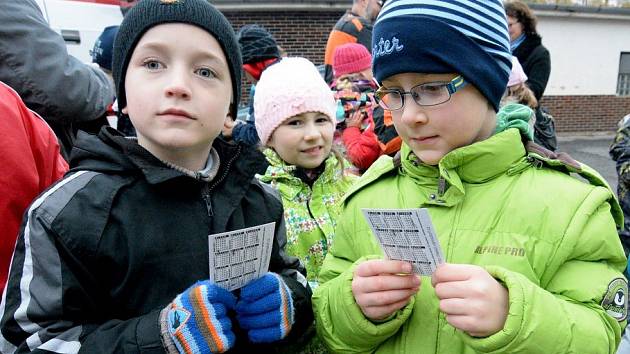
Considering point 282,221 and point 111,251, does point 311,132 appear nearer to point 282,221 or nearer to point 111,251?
point 282,221

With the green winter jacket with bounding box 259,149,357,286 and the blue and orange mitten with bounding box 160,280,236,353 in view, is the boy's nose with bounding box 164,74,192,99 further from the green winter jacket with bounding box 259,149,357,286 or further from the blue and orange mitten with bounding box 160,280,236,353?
the green winter jacket with bounding box 259,149,357,286

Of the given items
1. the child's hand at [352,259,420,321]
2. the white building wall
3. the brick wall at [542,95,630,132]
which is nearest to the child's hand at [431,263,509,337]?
the child's hand at [352,259,420,321]

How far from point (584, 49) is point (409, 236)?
15505 millimetres

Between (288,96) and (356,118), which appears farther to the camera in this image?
(356,118)

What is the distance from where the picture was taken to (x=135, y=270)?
1.42m

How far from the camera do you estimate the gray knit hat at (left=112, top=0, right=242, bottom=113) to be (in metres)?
1.52

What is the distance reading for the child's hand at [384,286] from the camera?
135 centimetres

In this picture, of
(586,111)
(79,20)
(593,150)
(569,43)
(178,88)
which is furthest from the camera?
(586,111)

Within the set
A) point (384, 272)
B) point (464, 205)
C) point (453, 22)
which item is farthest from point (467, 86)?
point (384, 272)

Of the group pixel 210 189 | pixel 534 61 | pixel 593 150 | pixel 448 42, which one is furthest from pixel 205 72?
pixel 593 150

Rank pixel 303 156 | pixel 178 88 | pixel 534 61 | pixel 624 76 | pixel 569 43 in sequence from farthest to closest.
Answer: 1. pixel 624 76
2. pixel 569 43
3. pixel 534 61
4. pixel 303 156
5. pixel 178 88

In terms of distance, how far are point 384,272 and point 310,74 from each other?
156 centimetres

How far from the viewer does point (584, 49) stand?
47.4 feet

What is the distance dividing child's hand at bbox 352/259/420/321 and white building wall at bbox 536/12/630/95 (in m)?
14.4
